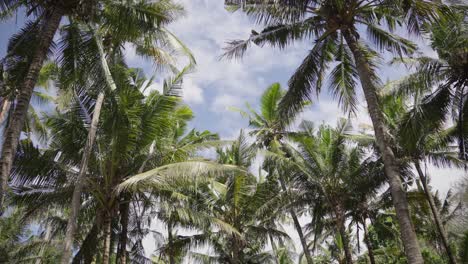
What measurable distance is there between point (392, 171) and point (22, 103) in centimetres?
695

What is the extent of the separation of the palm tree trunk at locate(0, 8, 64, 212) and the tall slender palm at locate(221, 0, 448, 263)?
4.60m

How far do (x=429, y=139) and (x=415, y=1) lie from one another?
815 centimetres

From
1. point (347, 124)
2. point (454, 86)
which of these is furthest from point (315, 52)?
point (347, 124)

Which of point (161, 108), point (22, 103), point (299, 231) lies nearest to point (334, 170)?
point (299, 231)

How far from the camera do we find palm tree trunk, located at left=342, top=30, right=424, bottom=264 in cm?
710

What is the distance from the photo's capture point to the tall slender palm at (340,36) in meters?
9.30

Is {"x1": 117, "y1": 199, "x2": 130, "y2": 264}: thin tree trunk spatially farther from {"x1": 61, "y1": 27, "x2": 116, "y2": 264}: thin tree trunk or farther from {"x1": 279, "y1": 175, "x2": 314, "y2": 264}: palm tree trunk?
{"x1": 279, "y1": 175, "x2": 314, "y2": 264}: palm tree trunk

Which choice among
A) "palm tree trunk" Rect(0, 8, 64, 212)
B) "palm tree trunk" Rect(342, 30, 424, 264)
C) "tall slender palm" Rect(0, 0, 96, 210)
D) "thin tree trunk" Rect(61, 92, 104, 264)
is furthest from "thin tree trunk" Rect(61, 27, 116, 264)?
"palm tree trunk" Rect(342, 30, 424, 264)

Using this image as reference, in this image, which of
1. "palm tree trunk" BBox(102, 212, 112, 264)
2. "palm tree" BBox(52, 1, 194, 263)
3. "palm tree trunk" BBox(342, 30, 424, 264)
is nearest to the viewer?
"palm tree trunk" BBox(342, 30, 424, 264)

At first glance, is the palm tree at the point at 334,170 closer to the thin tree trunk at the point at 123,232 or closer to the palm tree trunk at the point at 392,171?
the thin tree trunk at the point at 123,232

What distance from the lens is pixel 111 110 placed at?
1065 cm

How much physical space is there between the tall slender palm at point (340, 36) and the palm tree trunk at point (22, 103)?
15.1 ft

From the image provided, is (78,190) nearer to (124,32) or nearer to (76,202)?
(76,202)

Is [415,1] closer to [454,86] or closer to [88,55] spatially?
[454,86]
